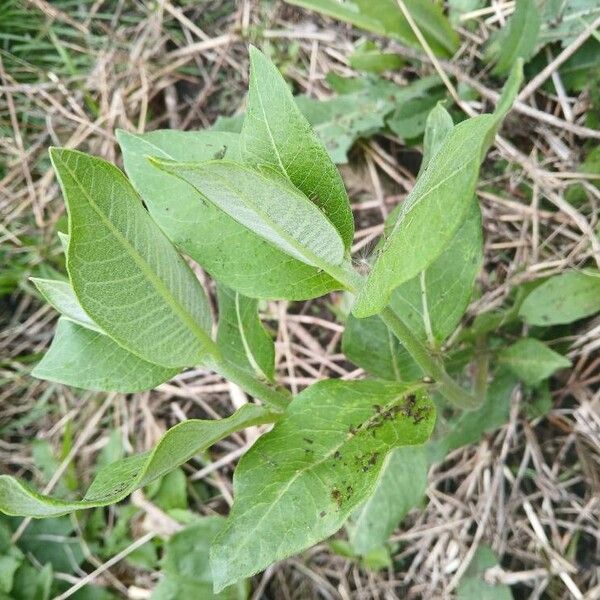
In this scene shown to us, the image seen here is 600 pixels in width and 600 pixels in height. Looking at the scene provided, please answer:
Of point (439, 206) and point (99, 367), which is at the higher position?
point (439, 206)

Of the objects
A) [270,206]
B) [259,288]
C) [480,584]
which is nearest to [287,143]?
[270,206]

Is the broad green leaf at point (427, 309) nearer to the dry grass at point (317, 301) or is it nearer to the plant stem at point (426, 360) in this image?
the plant stem at point (426, 360)

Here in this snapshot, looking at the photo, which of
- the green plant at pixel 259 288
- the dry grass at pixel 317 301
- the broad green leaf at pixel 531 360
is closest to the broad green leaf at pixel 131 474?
the green plant at pixel 259 288

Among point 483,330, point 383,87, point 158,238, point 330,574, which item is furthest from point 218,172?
point 330,574

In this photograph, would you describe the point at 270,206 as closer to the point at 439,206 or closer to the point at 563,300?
the point at 439,206

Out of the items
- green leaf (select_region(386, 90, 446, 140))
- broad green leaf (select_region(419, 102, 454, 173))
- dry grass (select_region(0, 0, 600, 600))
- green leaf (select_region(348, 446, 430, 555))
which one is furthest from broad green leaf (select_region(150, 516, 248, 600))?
broad green leaf (select_region(419, 102, 454, 173))

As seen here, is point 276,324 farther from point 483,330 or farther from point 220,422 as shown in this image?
point 220,422
